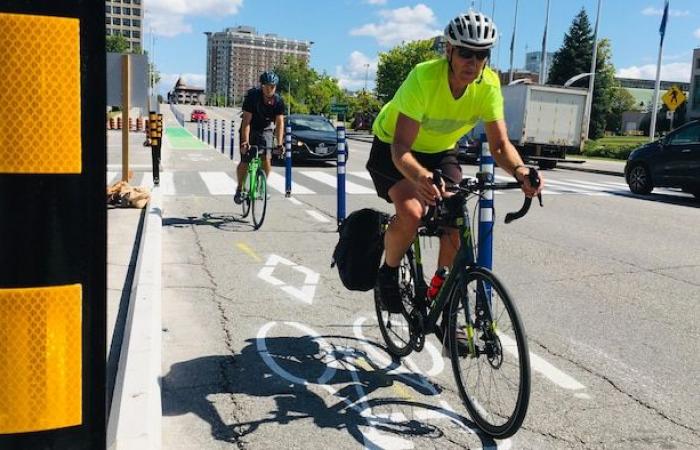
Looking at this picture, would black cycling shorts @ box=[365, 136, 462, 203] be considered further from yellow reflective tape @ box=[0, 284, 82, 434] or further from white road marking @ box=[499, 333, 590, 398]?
yellow reflective tape @ box=[0, 284, 82, 434]

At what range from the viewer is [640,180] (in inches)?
573

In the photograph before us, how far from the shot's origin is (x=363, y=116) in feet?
230

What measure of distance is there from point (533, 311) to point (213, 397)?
2.85 meters

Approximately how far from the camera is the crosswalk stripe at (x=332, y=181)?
13.4 m

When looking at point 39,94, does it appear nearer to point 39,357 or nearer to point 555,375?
point 39,357

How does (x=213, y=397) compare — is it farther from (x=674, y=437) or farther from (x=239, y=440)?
(x=674, y=437)

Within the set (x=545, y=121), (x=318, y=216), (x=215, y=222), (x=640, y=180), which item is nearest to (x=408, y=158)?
(x=215, y=222)

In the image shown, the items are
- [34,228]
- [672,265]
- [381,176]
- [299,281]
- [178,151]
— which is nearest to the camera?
[34,228]

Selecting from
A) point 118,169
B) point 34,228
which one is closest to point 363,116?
point 118,169

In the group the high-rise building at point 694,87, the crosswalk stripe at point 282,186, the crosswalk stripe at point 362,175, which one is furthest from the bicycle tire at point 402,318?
the high-rise building at point 694,87

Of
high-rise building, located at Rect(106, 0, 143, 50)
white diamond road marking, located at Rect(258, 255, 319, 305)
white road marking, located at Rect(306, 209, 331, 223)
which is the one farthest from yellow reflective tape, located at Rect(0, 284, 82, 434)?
high-rise building, located at Rect(106, 0, 143, 50)

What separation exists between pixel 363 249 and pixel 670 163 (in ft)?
38.8

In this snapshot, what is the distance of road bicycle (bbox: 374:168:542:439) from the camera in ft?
9.50

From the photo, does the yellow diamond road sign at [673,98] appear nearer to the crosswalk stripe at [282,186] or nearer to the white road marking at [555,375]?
the crosswalk stripe at [282,186]
